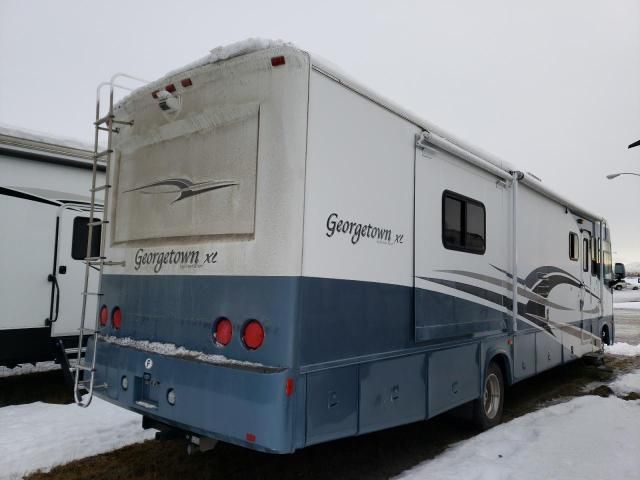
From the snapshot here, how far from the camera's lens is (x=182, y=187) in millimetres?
4047

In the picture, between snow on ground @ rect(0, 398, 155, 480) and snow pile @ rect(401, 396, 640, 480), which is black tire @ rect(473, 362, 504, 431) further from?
snow on ground @ rect(0, 398, 155, 480)

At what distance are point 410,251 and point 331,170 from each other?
1163 millimetres

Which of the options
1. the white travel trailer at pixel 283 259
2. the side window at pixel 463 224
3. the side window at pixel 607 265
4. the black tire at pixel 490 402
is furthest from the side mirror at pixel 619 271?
the white travel trailer at pixel 283 259

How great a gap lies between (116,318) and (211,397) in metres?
1.54

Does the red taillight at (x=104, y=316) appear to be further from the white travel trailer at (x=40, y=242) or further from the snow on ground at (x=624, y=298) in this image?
the snow on ground at (x=624, y=298)

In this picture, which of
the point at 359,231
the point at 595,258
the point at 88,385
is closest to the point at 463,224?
the point at 359,231

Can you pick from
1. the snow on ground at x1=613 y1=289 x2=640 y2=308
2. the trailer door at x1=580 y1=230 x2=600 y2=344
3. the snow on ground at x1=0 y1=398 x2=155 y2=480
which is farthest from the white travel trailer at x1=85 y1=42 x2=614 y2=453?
the snow on ground at x1=613 y1=289 x2=640 y2=308

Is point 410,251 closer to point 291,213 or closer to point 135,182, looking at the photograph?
point 291,213

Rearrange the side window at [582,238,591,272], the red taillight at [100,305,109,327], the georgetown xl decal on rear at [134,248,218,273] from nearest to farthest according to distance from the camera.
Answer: the georgetown xl decal on rear at [134,248,218,273] < the red taillight at [100,305,109,327] < the side window at [582,238,591,272]

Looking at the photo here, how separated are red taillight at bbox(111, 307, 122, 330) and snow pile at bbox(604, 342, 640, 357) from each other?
10.9m

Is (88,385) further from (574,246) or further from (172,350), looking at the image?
(574,246)

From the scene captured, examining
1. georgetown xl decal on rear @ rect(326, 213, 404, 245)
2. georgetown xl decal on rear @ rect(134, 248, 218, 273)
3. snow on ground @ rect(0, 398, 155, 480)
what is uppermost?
georgetown xl decal on rear @ rect(326, 213, 404, 245)

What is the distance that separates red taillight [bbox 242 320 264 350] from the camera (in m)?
3.36

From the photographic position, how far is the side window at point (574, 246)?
822cm
